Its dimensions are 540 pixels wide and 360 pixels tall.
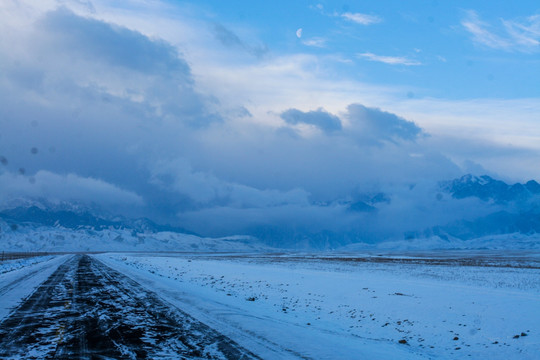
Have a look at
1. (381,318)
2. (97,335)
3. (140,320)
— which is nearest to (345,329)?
(381,318)

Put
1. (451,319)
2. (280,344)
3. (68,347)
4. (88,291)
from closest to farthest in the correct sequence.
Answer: (68,347), (280,344), (451,319), (88,291)

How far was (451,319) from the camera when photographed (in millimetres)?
17016

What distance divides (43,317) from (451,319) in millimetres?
16162

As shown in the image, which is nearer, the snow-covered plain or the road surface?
the road surface

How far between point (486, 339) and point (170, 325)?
1082 cm

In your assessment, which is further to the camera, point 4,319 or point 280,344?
point 4,319

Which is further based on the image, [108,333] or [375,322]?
[375,322]

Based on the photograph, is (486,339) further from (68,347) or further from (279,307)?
(68,347)

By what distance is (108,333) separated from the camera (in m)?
12.7

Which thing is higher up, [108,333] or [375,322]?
[108,333]

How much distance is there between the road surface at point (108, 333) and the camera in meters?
10.4

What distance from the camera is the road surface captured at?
34.2 feet

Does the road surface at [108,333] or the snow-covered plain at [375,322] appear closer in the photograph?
the road surface at [108,333]

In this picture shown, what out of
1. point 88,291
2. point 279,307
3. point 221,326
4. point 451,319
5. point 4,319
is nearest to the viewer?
point 221,326
